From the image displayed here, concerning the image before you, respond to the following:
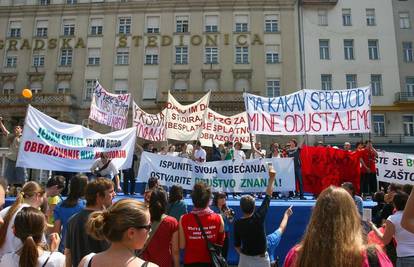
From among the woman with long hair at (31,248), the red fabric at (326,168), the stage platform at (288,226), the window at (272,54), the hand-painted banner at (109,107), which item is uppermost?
the window at (272,54)

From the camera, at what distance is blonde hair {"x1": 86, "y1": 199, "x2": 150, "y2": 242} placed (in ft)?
7.89

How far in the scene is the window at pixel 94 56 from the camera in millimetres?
37688

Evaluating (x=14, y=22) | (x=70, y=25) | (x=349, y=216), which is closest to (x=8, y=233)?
(x=349, y=216)

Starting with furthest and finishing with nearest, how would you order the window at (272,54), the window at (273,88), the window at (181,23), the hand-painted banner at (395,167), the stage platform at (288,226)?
1. the window at (181,23)
2. the window at (272,54)
3. the window at (273,88)
4. the hand-painted banner at (395,167)
5. the stage platform at (288,226)

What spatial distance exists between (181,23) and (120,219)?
3733cm

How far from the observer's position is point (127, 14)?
38312mm

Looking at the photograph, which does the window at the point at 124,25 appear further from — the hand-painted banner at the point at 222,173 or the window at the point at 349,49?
the hand-painted banner at the point at 222,173

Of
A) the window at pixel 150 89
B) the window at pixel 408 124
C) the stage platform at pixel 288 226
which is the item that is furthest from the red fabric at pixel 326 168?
the window at pixel 408 124

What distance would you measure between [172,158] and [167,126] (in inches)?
127

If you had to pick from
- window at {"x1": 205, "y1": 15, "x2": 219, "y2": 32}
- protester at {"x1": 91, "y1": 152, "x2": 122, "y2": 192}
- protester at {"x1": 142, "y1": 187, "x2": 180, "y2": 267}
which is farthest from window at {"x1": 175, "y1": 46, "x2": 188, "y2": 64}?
protester at {"x1": 142, "y1": 187, "x2": 180, "y2": 267}

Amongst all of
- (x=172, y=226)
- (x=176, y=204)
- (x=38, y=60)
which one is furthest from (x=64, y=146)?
(x=38, y=60)

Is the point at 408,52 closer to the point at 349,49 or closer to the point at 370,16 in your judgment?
the point at 370,16

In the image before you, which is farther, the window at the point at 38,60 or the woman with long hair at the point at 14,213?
the window at the point at 38,60

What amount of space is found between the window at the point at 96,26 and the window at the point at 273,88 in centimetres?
1811
